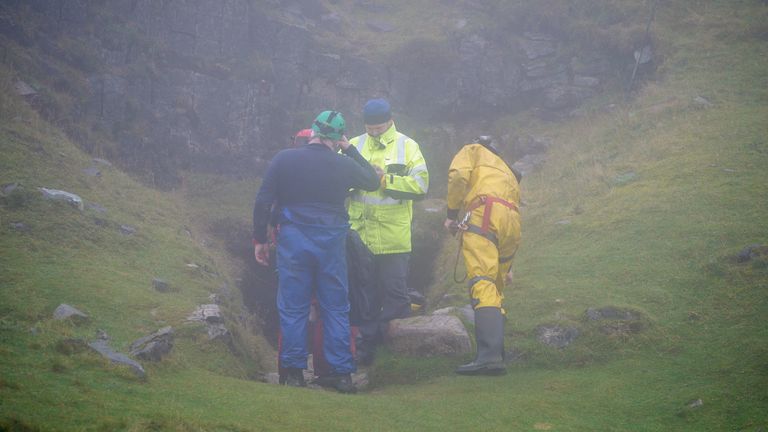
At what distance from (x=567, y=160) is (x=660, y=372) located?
10450 mm

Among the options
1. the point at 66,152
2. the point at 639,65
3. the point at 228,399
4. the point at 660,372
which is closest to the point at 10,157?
the point at 66,152

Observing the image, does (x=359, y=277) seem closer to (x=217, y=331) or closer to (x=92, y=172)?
(x=217, y=331)

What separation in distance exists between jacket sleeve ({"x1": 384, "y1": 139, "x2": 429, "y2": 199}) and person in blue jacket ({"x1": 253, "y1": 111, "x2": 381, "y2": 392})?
724 mm

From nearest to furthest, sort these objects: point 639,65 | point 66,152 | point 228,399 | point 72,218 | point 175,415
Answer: point 175,415 → point 228,399 → point 72,218 → point 66,152 → point 639,65

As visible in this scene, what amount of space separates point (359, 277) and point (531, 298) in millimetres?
2582

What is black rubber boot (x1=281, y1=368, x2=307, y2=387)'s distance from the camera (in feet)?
22.5

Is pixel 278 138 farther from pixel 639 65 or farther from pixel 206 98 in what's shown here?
pixel 639 65

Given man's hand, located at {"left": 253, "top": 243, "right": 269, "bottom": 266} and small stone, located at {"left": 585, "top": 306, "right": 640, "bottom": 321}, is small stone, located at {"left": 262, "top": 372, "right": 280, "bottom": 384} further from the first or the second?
small stone, located at {"left": 585, "top": 306, "right": 640, "bottom": 321}

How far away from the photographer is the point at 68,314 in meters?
6.11

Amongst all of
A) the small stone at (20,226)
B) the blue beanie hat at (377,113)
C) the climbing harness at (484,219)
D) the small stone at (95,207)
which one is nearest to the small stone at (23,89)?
the small stone at (95,207)

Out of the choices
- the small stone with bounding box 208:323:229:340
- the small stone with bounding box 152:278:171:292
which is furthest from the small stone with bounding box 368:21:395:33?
the small stone with bounding box 208:323:229:340

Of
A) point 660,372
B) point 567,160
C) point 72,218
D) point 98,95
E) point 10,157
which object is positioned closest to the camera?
point 660,372

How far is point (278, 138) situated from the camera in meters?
17.4

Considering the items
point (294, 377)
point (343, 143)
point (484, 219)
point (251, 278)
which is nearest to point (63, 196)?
point (251, 278)
